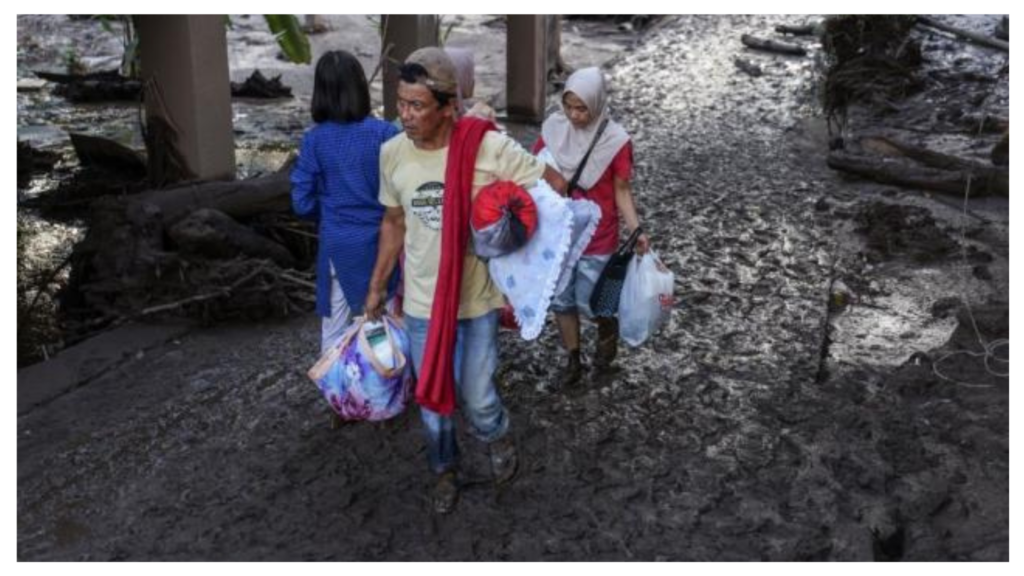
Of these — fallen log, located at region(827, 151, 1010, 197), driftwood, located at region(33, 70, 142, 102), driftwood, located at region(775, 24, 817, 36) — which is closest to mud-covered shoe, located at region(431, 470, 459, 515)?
fallen log, located at region(827, 151, 1010, 197)

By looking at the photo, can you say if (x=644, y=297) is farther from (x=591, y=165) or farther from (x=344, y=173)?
(x=344, y=173)

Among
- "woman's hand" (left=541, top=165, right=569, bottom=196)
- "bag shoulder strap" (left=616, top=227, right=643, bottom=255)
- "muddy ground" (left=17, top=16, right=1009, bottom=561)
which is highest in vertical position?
"woman's hand" (left=541, top=165, right=569, bottom=196)

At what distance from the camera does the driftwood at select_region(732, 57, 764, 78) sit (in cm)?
1375

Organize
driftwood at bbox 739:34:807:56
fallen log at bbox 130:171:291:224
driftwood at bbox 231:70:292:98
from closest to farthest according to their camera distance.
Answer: fallen log at bbox 130:171:291:224
driftwood at bbox 231:70:292:98
driftwood at bbox 739:34:807:56

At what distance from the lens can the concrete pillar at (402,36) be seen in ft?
33.1

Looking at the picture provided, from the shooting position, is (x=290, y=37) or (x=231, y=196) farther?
(x=290, y=37)

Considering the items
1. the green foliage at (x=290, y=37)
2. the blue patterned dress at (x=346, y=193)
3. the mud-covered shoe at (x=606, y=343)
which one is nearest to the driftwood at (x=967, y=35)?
the green foliage at (x=290, y=37)

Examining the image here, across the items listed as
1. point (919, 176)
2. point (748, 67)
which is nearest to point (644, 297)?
point (919, 176)

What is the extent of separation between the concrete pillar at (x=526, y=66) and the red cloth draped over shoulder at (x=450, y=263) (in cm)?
776

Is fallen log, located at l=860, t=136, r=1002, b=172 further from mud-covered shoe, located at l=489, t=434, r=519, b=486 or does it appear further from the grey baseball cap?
the grey baseball cap

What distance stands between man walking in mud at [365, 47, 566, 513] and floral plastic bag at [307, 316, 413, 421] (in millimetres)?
116

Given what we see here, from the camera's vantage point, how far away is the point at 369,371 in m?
4.34

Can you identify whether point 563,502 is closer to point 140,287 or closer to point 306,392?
point 306,392

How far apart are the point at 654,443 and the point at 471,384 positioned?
43.2 inches
